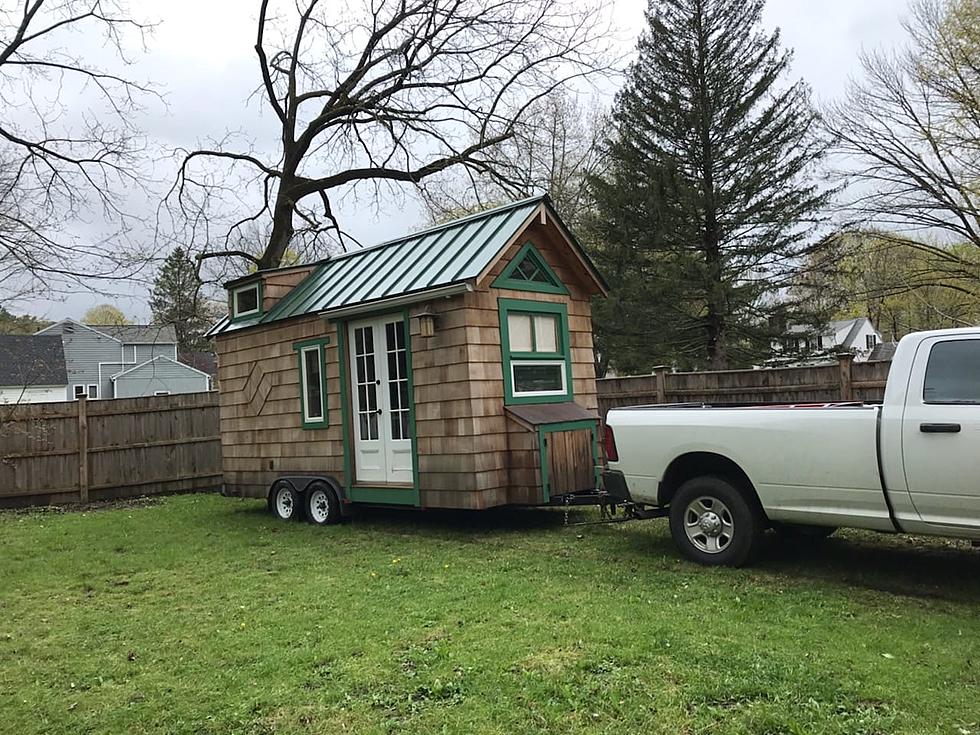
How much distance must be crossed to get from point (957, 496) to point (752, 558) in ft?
5.41

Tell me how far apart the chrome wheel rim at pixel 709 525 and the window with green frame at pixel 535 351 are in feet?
9.30

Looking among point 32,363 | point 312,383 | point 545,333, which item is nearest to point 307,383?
point 312,383

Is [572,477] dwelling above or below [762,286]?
below

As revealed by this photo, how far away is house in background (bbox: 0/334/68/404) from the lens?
3441cm

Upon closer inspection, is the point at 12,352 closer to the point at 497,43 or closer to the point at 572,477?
the point at 497,43

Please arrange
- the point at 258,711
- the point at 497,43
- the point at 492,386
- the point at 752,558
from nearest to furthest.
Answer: the point at 258,711 < the point at 752,558 < the point at 492,386 < the point at 497,43

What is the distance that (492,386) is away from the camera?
28.0ft

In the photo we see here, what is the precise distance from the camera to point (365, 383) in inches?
381

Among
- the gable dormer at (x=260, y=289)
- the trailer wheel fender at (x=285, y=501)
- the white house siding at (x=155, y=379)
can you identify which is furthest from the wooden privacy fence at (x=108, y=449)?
the white house siding at (x=155, y=379)

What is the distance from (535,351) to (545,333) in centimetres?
34

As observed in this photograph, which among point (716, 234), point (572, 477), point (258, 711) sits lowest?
point (258, 711)

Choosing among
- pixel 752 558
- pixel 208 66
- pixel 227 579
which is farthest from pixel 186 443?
pixel 752 558

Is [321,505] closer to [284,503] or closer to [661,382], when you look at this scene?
[284,503]

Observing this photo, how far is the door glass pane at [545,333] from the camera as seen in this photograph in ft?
30.6
